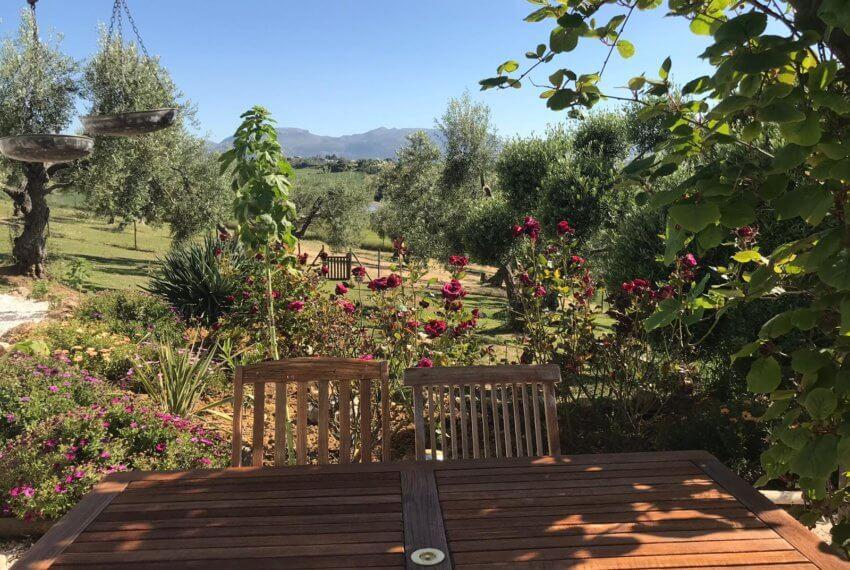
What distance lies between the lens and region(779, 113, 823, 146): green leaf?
3.85 ft

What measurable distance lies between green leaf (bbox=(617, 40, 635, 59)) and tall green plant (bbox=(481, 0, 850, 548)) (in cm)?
21

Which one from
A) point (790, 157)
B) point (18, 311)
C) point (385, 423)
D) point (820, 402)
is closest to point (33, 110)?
point (18, 311)

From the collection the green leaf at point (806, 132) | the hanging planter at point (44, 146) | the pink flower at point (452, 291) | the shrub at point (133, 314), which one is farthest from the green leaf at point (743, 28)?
the shrub at point (133, 314)

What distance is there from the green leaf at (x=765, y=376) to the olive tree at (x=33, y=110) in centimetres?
1233

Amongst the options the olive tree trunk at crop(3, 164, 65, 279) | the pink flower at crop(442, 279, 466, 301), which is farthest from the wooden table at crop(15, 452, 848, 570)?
the olive tree trunk at crop(3, 164, 65, 279)

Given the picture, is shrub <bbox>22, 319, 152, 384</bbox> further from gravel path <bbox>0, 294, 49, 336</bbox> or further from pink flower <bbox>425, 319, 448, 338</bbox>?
pink flower <bbox>425, 319, 448, 338</bbox>

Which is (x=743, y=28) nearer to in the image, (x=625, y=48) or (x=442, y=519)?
(x=625, y=48)

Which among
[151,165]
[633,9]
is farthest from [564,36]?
[151,165]

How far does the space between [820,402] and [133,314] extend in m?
7.02

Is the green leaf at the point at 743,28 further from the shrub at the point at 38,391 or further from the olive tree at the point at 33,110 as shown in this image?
the olive tree at the point at 33,110

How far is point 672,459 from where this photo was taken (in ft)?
7.48

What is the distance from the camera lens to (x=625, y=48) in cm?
193

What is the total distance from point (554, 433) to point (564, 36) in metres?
1.57

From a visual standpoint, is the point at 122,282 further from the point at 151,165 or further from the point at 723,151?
the point at 723,151
